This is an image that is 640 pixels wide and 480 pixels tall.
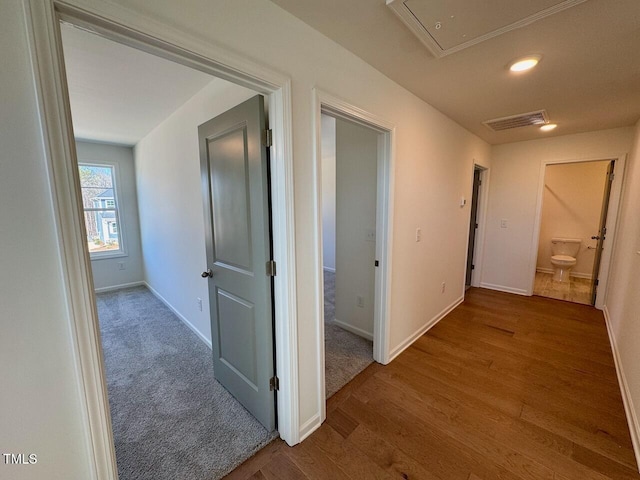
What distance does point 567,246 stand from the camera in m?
4.93

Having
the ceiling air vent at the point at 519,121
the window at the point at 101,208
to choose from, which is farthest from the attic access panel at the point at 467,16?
the window at the point at 101,208

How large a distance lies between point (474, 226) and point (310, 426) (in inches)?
161

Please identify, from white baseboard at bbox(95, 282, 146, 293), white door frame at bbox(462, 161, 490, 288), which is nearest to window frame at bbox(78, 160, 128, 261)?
white baseboard at bbox(95, 282, 146, 293)

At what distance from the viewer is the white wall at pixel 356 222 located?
2.60 meters

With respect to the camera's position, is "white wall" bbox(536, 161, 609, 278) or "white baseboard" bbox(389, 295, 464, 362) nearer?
"white baseboard" bbox(389, 295, 464, 362)

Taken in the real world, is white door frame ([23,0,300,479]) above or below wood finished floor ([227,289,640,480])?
above

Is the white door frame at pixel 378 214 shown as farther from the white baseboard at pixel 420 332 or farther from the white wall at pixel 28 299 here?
the white wall at pixel 28 299

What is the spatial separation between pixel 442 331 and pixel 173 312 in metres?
3.36

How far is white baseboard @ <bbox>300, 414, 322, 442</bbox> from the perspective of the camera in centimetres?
163

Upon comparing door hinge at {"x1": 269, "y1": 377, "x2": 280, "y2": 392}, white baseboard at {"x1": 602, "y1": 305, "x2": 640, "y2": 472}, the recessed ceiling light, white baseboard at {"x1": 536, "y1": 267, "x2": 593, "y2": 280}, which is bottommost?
white baseboard at {"x1": 602, "y1": 305, "x2": 640, "y2": 472}

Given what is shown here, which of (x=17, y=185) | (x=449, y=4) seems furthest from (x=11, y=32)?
(x=449, y=4)

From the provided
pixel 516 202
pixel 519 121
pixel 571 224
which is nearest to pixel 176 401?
pixel 519 121

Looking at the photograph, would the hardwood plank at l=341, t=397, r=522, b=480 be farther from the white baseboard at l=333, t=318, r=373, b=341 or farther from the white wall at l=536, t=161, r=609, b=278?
the white wall at l=536, t=161, r=609, b=278

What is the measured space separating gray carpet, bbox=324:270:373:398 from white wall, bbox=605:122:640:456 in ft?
5.68
